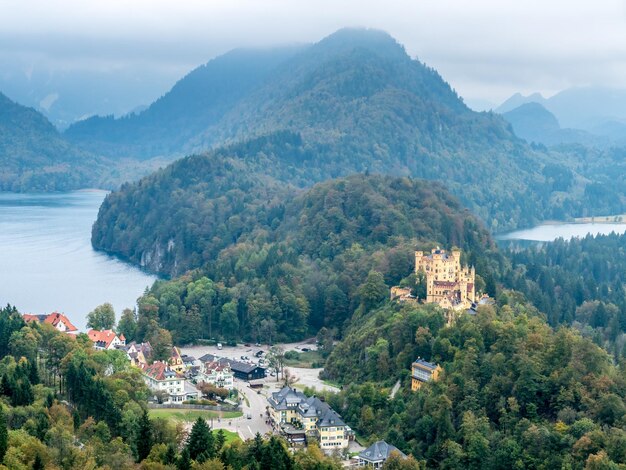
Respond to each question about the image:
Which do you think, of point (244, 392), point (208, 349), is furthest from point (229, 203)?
point (244, 392)

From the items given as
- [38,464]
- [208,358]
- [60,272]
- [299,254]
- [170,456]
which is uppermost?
[299,254]

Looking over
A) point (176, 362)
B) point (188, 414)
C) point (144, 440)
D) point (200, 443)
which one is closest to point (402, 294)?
point (176, 362)

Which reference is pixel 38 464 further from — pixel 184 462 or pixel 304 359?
pixel 304 359

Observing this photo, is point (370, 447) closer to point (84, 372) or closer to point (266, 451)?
point (266, 451)

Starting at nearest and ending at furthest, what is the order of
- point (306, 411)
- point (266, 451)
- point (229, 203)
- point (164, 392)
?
1. point (266, 451)
2. point (306, 411)
3. point (164, 392)
4. point (229, 203)

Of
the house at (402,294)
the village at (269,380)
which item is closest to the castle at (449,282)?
the village at (269,380)

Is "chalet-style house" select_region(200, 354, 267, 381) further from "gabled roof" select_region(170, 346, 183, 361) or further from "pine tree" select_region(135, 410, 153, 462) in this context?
"pine tree" select_region(135, 410, 153, 462)
